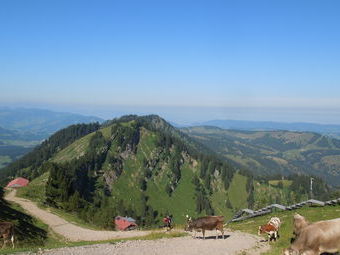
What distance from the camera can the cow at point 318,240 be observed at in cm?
1516

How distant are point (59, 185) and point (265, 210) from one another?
56755mm

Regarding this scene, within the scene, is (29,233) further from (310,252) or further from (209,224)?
(310,252)

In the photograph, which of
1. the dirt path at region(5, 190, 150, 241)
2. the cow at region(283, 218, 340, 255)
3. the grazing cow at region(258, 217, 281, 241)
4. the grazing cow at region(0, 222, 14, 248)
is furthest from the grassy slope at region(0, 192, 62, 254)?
the cow at region(283, 218, 340, 255)

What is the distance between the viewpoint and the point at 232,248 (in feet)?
98.8

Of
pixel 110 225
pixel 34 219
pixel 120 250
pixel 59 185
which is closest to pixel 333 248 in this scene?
pixel 120 250

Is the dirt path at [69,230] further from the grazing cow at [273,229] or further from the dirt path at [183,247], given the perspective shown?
the grazing cow at [273,229]

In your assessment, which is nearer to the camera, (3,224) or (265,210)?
(3,224)

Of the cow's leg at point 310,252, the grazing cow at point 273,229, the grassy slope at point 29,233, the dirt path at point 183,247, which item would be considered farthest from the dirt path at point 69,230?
the cow's leg at point 310,252

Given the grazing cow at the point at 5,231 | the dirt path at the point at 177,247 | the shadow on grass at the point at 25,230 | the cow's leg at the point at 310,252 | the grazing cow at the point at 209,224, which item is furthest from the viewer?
the shadow on grass at the point at 25,230

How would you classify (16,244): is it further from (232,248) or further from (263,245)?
(263,245)

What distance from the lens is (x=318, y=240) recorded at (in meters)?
15.4

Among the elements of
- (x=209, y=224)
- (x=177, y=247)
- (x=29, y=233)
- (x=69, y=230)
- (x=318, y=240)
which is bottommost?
(x=69, y=230)

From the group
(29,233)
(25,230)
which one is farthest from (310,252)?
(25,230)

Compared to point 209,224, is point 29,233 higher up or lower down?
lower down
